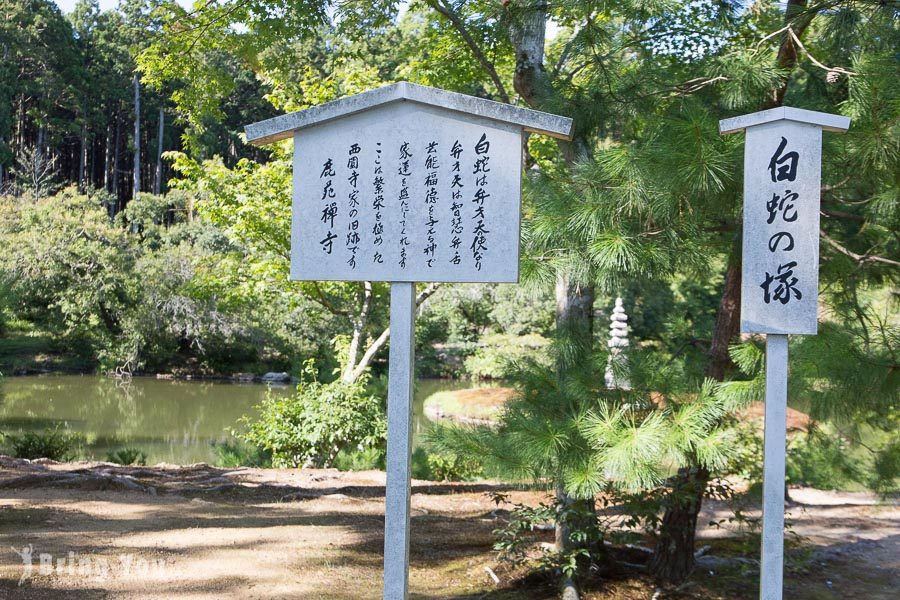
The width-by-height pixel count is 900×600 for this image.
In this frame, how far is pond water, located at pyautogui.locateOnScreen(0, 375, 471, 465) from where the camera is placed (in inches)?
418

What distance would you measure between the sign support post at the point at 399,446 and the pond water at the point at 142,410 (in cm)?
706

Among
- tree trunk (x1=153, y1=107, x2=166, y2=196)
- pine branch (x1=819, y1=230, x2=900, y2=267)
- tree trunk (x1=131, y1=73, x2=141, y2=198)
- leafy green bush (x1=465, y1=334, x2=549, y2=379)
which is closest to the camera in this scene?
pine branch (x1=819, y1=230, x2=900, y2=267)

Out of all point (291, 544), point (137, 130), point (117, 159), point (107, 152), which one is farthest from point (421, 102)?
point (117, 159)

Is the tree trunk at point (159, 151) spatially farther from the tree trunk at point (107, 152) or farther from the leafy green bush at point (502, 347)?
the leafy green bush at point (502, 347)

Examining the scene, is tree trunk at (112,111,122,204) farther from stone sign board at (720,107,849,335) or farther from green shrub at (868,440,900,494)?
stone sign board at (720,107,849,335)

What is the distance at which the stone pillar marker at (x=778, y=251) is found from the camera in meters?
2.34

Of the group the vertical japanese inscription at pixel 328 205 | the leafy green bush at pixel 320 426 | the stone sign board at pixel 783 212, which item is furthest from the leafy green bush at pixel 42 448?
the stone sign board at pixel 783 212

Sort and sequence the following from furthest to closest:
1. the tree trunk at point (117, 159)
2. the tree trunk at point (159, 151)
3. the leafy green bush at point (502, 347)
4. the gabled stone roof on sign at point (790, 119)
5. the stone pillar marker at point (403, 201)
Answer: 1. the tree trunk at point (117, 159)
2. the tree trunk at point (159, 151)
3. the leafy green bush at point (502, 347)
4. the stone pillar marker at point (403, 201)
5. the gabled stone roof on sign at point (790, 119)

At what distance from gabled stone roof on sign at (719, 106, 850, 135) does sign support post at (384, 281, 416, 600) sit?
3.59 feet

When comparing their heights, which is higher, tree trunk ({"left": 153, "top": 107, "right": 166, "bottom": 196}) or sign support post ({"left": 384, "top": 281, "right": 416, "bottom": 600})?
tree trunk ({"left": 153, "top": 107, "right": 166, "bottom": 196})

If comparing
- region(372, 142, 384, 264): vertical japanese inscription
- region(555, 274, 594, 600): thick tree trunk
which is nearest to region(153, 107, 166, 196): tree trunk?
region(555, 274, 594, 600): thick tree trunk

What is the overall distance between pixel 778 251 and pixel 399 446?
51.1 inches

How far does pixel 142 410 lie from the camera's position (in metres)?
13.5

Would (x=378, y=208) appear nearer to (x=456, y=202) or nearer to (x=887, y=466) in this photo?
(x=456, y=202)
